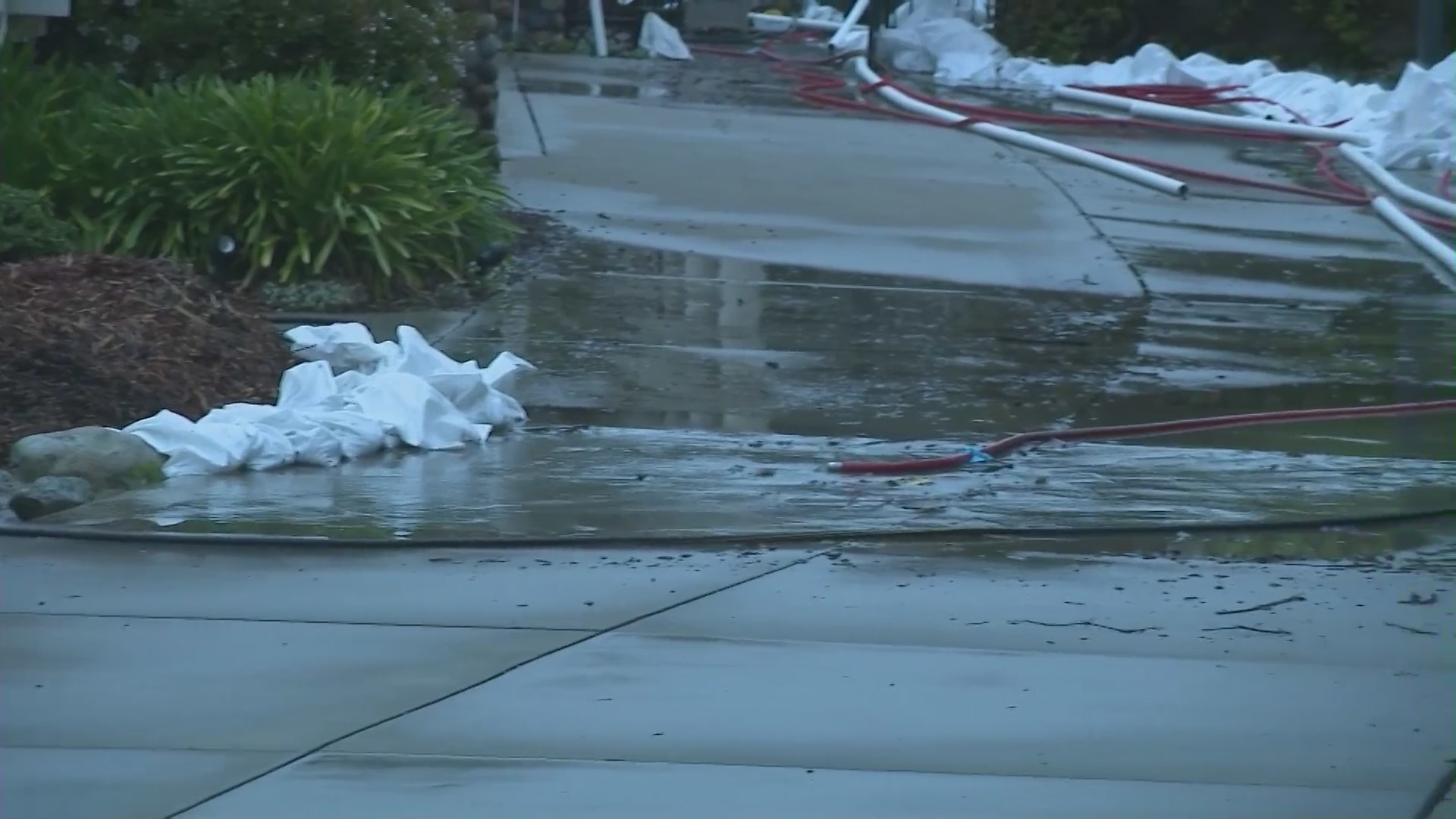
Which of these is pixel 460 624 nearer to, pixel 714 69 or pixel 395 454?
pixel 395 454

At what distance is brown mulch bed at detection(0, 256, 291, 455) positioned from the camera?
8234 mm

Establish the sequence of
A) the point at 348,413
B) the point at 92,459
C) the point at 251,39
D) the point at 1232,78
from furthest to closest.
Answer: the point at 1232,78 → the point at 251,39 → the point at 348,413 → the point at 92,459

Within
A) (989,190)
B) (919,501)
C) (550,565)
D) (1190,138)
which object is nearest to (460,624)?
(550,565)

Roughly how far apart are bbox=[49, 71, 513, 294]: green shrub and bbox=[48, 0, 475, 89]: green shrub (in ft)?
3.74

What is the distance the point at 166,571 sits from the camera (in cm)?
635

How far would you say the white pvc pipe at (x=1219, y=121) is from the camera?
18031 millimetres

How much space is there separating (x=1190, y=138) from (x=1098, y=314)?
7711 millimetres

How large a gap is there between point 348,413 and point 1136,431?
134 inches

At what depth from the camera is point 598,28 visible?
2339 centimetres

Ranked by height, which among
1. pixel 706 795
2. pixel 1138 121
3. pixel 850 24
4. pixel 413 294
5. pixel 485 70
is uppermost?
pixel 850 24

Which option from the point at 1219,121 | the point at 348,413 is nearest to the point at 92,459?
the point at 348,413

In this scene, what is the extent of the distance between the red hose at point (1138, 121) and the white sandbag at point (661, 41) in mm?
1219

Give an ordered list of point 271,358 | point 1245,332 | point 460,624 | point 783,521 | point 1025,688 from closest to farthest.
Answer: point 1025,688
point 460,624
point 783,521
point 271,358
point 1245,332

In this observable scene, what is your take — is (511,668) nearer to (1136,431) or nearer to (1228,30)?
(1136,431)
